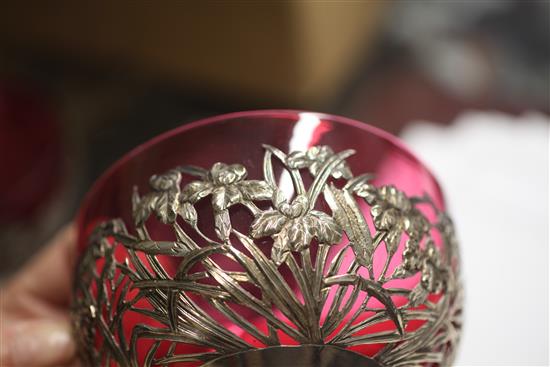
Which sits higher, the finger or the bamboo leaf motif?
the finger

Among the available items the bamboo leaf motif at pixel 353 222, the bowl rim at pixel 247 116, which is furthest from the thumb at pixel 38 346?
the bamboo leaf motif at pixel 353 222

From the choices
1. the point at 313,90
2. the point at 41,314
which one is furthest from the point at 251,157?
the point at 313,90

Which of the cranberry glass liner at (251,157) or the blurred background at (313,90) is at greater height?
the blurred background at (313,90)

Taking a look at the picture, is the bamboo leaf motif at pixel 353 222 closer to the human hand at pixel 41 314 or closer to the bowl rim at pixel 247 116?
the bowl rim at pixel 247 116

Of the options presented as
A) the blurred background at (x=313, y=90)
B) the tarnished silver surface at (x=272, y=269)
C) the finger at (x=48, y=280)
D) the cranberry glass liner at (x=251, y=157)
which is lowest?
the tarnished silver surface at (x=272, y=269)

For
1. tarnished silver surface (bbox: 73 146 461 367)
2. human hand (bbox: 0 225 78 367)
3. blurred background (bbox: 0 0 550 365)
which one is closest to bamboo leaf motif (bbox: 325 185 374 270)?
tarnished silver surface (bbox: 73 146 461 367)

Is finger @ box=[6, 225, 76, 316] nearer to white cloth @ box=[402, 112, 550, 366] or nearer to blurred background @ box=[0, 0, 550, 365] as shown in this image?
blurred background @ box=[0, 0, 550, 365]

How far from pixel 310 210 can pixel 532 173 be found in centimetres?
70

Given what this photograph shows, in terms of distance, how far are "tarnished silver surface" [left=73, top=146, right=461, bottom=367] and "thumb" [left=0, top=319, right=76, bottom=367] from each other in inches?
8.4

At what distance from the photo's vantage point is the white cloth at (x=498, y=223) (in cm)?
88

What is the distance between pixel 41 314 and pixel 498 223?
647mm

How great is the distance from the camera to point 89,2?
129cm

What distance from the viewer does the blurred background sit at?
101 cm

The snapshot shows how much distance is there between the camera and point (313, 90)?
1336mm
